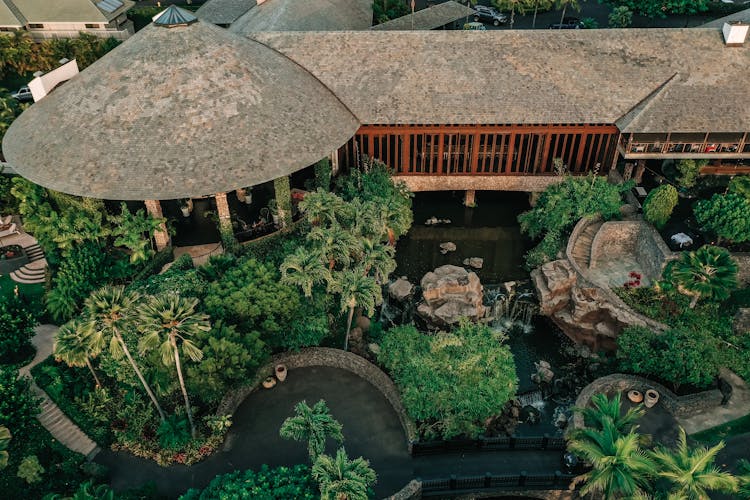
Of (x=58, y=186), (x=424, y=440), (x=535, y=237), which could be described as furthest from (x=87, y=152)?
(x=535, y=237)

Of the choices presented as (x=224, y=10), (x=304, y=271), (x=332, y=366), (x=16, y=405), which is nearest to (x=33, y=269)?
(x=16, y=405)

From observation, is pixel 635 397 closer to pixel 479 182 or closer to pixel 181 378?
pixel 479 182

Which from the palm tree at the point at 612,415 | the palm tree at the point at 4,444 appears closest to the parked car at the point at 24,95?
the palm tree at the point at 4,444

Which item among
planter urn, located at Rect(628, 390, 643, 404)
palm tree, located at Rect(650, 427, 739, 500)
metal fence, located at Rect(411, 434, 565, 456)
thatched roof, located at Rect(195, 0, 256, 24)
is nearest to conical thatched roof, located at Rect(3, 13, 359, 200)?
metal fence, located at Rect(411, 434, 565, 456)

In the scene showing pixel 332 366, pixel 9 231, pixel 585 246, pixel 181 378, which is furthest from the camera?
pixel 585 246

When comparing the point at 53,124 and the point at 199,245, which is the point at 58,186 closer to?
the point at 53,124

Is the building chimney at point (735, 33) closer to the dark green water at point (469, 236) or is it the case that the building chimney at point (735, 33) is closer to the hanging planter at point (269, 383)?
the dark green water at point (469, 236)
